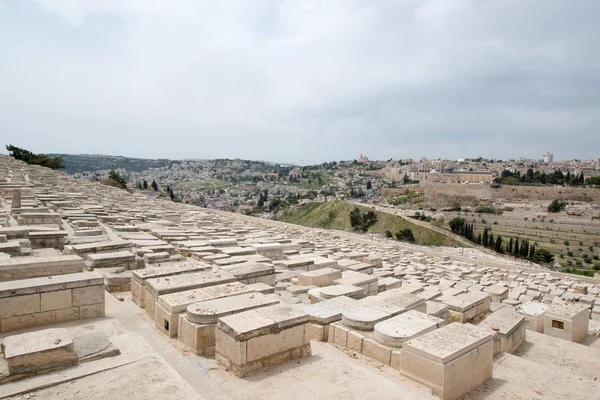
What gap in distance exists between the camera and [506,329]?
6.01 m

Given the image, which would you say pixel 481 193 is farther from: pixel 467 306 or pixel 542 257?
pixel 467 306

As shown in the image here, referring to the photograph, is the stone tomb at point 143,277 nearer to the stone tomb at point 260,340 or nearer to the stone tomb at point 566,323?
the stone tomb at point 260,340

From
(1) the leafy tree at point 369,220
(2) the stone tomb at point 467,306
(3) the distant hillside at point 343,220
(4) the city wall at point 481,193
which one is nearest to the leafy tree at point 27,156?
(3) the distant hillside at point 343,220

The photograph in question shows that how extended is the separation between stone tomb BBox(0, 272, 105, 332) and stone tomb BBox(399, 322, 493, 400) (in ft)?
12.0

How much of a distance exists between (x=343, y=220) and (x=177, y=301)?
201 ft

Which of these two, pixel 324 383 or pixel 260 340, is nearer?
pixel 324 383

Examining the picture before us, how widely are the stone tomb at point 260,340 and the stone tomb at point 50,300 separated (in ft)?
5.93

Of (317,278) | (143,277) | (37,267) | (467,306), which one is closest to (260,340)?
(143,277)

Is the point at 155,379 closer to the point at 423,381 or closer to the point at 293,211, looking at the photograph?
the point at 423,381

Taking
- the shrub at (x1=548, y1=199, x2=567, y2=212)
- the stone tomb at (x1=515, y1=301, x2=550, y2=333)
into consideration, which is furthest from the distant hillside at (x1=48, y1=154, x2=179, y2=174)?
the stone tomb at (x1=515, y1=301, x2=550, y2=333)

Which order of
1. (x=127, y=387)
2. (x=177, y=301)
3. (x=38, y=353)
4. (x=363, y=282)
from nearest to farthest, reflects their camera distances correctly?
(x=127, y=387) → (x=38, y=353) → (x=177, y=301) → (x=363, y=282)

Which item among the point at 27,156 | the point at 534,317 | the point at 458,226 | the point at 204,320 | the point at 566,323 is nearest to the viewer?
the point at 204,320

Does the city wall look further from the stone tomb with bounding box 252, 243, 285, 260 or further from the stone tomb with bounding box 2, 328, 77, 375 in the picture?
the stone tomb with bounding box 2, 328, 77, 375

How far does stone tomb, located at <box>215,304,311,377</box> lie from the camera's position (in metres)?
3.75
